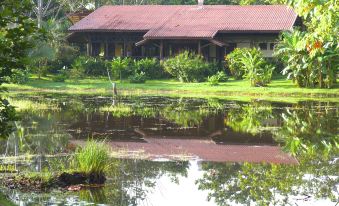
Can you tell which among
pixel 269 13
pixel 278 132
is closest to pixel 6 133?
pixel 278 132

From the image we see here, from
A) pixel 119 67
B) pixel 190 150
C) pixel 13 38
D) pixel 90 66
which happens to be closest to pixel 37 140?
pixel 190 150

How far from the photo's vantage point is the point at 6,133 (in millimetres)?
8008

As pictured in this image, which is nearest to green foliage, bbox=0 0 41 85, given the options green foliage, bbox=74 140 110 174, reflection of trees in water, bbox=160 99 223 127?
green foliage, bbox=74 140 110 174

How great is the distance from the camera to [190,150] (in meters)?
18.0

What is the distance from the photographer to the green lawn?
119 ft

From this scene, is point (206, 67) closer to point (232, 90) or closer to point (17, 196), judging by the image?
point (232, 90)

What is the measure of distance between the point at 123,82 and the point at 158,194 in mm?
30843

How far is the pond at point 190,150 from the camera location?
1244 cm

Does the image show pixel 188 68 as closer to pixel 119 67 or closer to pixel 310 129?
pixel 119 67

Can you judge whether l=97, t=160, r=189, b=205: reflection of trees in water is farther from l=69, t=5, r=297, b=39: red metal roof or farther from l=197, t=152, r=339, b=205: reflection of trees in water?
l=69, t=5, r=297, b=39: red metal roof

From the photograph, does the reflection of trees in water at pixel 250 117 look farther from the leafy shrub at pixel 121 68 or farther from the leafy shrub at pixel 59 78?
the leafy shrub at pixel 59 78

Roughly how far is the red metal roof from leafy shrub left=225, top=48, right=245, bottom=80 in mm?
2465

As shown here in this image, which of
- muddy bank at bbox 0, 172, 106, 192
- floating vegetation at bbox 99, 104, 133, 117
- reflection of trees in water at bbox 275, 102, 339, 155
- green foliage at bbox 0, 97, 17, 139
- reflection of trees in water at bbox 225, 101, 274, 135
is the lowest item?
reflection of trees in water at bbox 225, 101, 274, 135

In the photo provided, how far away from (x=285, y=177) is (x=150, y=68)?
3079 cm
